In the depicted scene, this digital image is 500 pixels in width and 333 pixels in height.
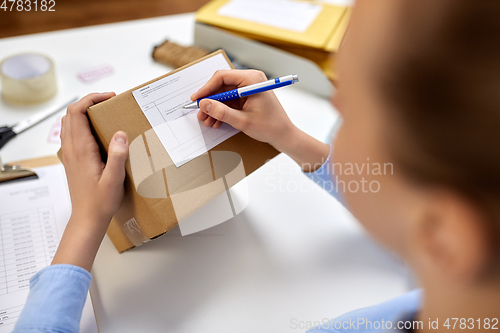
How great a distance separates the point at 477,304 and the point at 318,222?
1.10 ft

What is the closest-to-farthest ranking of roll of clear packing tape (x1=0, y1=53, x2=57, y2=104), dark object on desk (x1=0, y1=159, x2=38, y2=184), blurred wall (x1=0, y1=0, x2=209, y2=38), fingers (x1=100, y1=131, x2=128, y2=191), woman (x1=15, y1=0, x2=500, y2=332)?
woman (x1=15, y1=0, x2=500, y2=332), fingers (x1=100, y1=131, x2=128, y2=191), dark object on desk (x1=0, y1=159, x2=38, y2=184), roll of clear packing tape (x1=0, y1=53, x2=57, y2=104), blurred wall (x1=0, y1=0, x2=209, y2=38)

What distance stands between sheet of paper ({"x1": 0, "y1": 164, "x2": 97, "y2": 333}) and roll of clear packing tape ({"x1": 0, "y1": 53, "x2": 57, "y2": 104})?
0.20 metres

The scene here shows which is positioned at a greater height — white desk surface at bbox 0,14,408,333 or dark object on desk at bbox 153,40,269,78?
dark object on desk at bbox 153,40,269,78

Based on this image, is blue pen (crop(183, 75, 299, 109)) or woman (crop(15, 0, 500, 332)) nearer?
woman (crop(15, 0, 500, 332))

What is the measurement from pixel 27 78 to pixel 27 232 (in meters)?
0.35

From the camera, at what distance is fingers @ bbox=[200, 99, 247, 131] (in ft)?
1.66

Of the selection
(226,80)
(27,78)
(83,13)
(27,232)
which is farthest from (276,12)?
(83,13)

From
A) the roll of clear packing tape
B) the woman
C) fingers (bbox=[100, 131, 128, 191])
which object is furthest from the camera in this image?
the roll of clear packing tape

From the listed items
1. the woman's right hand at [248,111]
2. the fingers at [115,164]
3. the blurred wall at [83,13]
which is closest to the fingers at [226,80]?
the woman's right hand at [248,111]

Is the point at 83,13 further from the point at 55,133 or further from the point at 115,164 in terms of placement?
the point at 115,164

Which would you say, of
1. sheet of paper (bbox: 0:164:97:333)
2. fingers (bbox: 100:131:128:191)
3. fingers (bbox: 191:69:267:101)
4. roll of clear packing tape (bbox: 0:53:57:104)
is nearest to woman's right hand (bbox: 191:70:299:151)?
fingers (bbox: 191:69:267:101)

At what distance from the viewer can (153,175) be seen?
48 centimetres

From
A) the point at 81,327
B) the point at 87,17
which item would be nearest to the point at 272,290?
the point at 81,327

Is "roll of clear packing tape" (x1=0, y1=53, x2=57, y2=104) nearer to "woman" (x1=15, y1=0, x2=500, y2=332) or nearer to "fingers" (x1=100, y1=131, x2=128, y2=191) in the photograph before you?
"fingers" (x1=100, y1=131, x2=128, y2=191)
